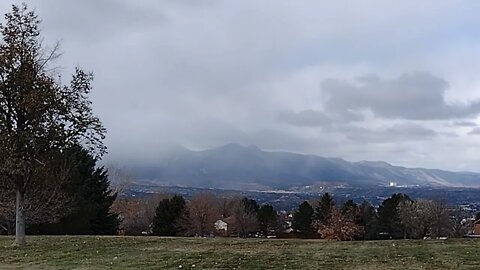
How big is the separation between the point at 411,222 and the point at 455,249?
3680 centimetres

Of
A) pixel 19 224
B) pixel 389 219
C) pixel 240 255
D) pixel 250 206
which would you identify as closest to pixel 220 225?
pixel 250 206

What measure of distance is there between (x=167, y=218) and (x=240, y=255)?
123 ft

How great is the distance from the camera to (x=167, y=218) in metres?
53.3

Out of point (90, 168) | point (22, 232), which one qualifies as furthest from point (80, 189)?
point (22, 232)

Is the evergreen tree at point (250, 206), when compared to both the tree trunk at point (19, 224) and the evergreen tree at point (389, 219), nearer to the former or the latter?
the evergreen tree at point (389, 219)

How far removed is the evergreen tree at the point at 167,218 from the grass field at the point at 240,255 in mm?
31627

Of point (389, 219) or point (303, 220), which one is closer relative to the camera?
point (389, 219)

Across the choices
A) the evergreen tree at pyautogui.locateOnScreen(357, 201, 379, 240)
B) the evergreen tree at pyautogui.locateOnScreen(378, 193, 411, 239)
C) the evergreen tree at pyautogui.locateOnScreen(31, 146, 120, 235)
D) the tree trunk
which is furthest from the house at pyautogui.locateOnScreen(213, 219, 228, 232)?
the tree trunk

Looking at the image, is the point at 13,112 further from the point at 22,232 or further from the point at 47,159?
the point at 22,232

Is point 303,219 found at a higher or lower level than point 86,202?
lower

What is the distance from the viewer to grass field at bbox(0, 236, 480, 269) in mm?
14688

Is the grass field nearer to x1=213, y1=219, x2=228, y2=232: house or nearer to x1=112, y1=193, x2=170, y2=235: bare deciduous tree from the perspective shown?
x1=112, y1=193, x2=170, y2=235: bare deciduous tree

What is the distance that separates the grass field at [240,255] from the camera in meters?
14.7

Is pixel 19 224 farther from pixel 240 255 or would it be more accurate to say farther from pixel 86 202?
pixel 86 202
